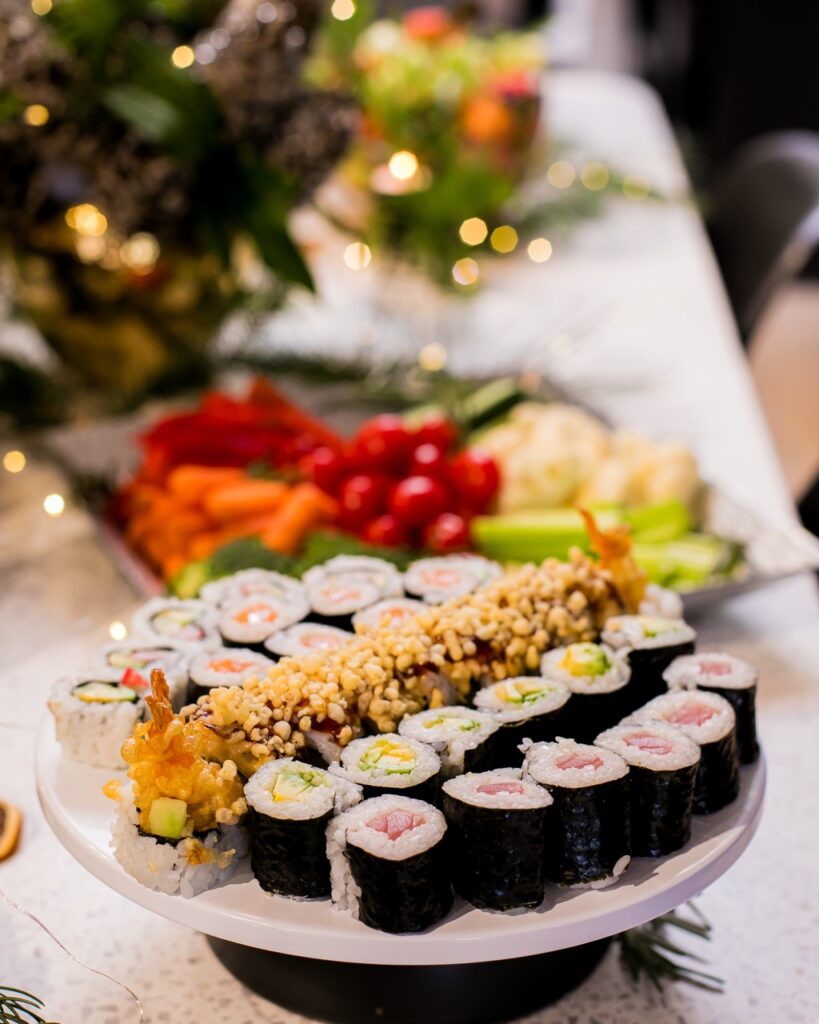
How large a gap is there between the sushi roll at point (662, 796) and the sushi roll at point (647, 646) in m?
0.12

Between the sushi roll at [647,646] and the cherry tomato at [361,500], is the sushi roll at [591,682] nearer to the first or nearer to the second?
the sushi roll at [647,646]

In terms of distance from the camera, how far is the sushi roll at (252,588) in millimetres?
1176

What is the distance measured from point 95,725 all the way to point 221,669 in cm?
12

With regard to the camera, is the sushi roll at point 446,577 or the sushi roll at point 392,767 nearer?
the sushi roll at point 392,767

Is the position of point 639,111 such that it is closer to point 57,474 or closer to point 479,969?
point 57,474

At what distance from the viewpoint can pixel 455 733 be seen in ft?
3.16

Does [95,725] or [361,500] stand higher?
[95,725]

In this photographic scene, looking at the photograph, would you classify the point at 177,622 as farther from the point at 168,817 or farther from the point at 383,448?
the point at 383,448

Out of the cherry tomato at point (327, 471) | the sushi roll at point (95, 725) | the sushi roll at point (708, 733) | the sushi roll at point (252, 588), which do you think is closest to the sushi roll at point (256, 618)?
the sushi roll at point (252, 588)

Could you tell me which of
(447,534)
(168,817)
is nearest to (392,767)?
(168,817)

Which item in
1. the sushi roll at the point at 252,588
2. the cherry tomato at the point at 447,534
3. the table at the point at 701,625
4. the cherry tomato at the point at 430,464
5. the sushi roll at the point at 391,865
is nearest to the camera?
the sushi roll at the point at 391,865

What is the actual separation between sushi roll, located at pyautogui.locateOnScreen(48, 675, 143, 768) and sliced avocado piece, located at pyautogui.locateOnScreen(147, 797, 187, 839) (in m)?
0.15

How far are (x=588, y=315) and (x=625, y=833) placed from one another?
199 cm

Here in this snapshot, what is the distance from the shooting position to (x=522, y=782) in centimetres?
90
